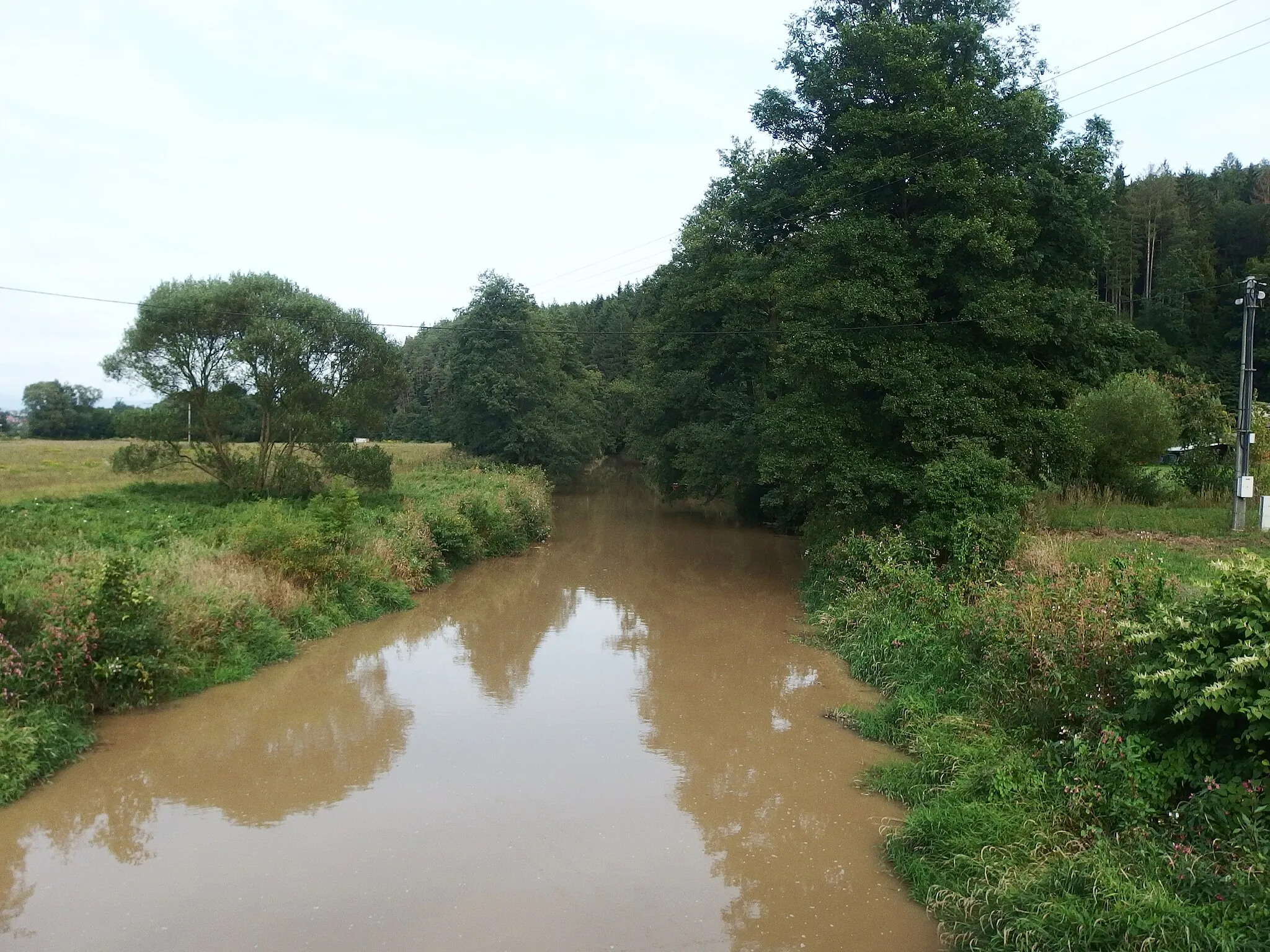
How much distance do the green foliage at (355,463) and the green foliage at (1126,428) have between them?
17420 millimetres

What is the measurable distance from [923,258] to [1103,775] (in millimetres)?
12398

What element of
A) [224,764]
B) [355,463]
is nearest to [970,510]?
[224,764]

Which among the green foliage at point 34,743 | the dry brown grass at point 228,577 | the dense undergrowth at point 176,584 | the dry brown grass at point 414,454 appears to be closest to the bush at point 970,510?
the dense undergrowth at point 176,584

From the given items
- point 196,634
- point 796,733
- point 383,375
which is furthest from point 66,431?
point 796,733

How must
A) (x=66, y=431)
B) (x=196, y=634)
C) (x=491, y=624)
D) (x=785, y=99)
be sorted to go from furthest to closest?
(x=66, y=431)
(x=785, y=99)
(x=491, y=624)
(x=196, y=634)

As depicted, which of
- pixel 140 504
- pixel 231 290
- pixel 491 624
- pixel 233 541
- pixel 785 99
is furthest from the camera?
pixel 231 290

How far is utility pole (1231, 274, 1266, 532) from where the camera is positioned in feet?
53.2

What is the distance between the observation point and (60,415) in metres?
41.2

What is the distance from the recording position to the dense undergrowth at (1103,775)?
489 cm

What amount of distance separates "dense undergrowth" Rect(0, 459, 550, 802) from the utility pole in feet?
50.9

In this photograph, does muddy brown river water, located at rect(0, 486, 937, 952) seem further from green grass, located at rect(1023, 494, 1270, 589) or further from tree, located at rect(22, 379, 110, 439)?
tree, located at rect(22, 379, 110, 439)

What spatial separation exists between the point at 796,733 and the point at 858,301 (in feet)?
29.6

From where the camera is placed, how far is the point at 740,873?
6484 mm

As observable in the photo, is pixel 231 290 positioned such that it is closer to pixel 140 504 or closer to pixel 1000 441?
pixel 140 504
